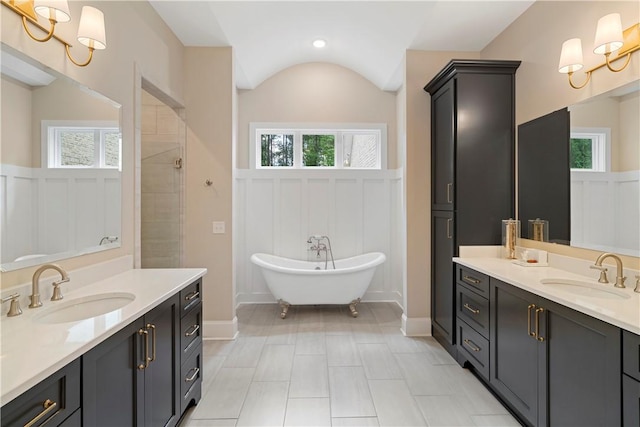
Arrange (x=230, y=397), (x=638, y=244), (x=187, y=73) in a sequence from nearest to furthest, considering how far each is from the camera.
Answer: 1. (x=638, y=244)
2. (x=230, y=397)
3. (x=187, y=73)

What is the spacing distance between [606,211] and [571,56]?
0.99m

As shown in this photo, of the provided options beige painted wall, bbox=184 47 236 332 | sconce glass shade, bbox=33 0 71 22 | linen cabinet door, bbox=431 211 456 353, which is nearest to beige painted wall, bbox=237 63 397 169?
beige painted wall, bbox=184 47 236 332

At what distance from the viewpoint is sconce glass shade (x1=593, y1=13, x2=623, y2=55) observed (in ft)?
5.74

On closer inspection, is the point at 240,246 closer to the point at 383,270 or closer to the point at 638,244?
the point at 383,270

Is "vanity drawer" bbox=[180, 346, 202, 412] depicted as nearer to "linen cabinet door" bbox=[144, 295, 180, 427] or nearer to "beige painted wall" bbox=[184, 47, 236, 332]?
"linen cabinet door" bbox=[144, 295, 180, 427]

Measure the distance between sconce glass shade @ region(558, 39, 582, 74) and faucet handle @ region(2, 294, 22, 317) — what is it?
317 centimetres

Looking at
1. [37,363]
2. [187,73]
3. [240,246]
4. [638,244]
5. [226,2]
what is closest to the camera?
[37,363]

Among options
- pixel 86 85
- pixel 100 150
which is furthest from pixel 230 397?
pixel 86 85

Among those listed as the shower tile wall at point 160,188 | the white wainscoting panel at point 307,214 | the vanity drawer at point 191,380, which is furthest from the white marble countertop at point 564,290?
the shower tile wall at point 160,188

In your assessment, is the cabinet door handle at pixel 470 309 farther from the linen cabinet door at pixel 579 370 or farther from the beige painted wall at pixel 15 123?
the beige painted wall at pixel 15 123

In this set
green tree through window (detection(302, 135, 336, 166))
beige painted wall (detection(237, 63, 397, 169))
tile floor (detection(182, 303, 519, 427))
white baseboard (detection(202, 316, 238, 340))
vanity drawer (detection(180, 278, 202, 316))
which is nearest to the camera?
vanity drawer (detection(180, 278, 202, 316))

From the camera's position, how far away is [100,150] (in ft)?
6.12

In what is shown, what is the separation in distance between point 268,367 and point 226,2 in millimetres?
3004

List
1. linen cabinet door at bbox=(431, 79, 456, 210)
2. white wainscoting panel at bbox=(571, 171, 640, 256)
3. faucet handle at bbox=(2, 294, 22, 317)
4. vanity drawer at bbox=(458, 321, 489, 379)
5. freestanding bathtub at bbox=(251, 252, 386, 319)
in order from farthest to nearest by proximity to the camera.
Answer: freestanding bathtub at bbox=(251, 252, 386, 319), linen cabinet door at bbox=(431, 79, 456, 210), vanity drawer at bbox=(458, 321, 489, 379), white wainscoting panel at bbox=(571, 171, 640, 256), faucet handle at bbox=(2, 294, 22, 317)
